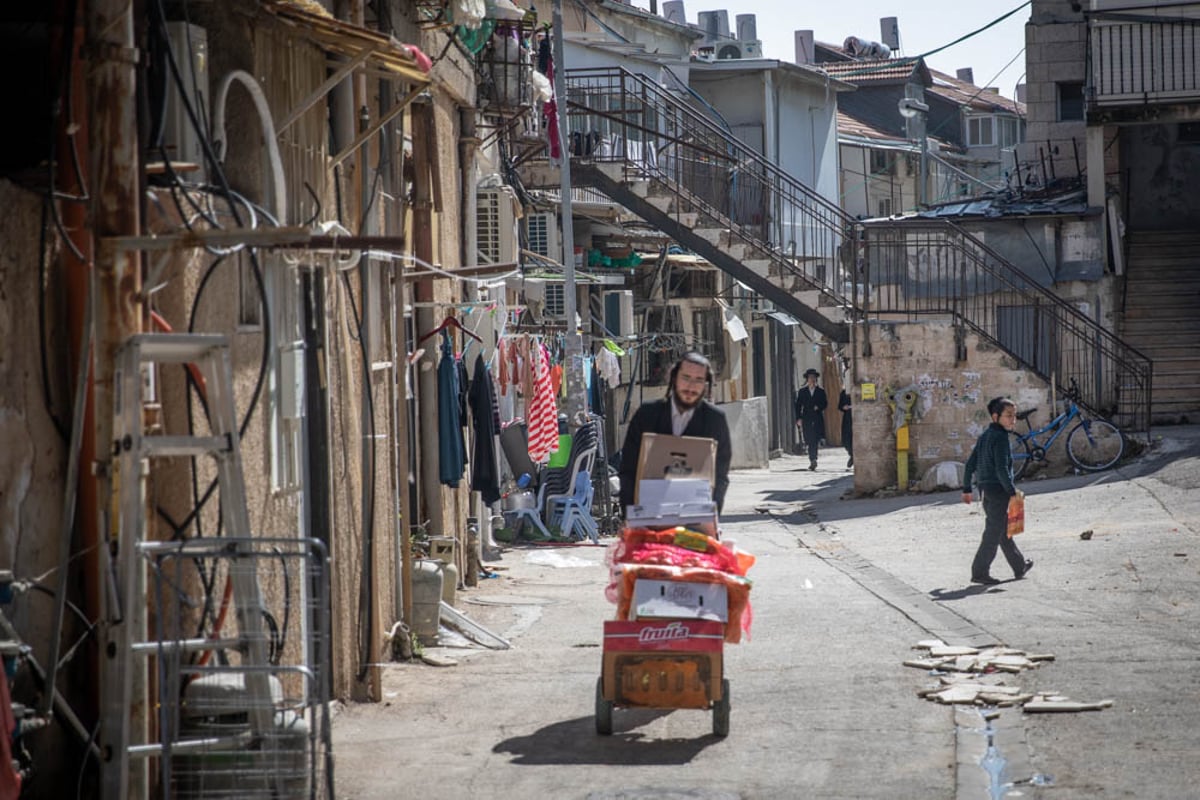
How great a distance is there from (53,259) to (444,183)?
384 inches

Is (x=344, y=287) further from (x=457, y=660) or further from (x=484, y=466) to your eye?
(x=484, y=466)

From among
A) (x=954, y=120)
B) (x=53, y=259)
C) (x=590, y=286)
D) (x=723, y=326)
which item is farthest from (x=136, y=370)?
(x=954, y=120)

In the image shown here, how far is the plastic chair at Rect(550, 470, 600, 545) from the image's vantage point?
20672mm

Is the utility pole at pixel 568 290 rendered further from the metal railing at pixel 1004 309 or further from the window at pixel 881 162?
the window at pixel 881 162

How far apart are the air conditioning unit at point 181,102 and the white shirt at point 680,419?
11.2 feet

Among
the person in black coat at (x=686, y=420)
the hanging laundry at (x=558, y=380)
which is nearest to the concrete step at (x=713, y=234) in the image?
the hanging laundry at (x=558, y=380)

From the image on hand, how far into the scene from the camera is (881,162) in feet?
159

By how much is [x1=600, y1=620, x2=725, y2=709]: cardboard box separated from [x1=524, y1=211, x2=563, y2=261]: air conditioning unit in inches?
717

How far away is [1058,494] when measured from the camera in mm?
20953

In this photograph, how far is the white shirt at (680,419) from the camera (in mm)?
9523

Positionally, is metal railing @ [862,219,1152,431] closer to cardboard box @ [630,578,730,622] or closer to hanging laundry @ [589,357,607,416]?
hanging laundry @ [589,357,607,416]

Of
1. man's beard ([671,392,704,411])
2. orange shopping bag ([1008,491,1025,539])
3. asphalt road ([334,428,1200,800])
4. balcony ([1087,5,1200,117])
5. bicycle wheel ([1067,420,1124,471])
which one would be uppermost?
balcony ([1087,5,1200,117])

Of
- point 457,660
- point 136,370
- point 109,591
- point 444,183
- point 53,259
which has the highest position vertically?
point 444,183

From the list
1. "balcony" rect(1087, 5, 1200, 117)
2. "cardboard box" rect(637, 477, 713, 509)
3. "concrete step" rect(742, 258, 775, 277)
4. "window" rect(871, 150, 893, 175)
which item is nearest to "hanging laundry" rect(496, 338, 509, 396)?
"concrete step" rect(742, 258, 775, 277)
